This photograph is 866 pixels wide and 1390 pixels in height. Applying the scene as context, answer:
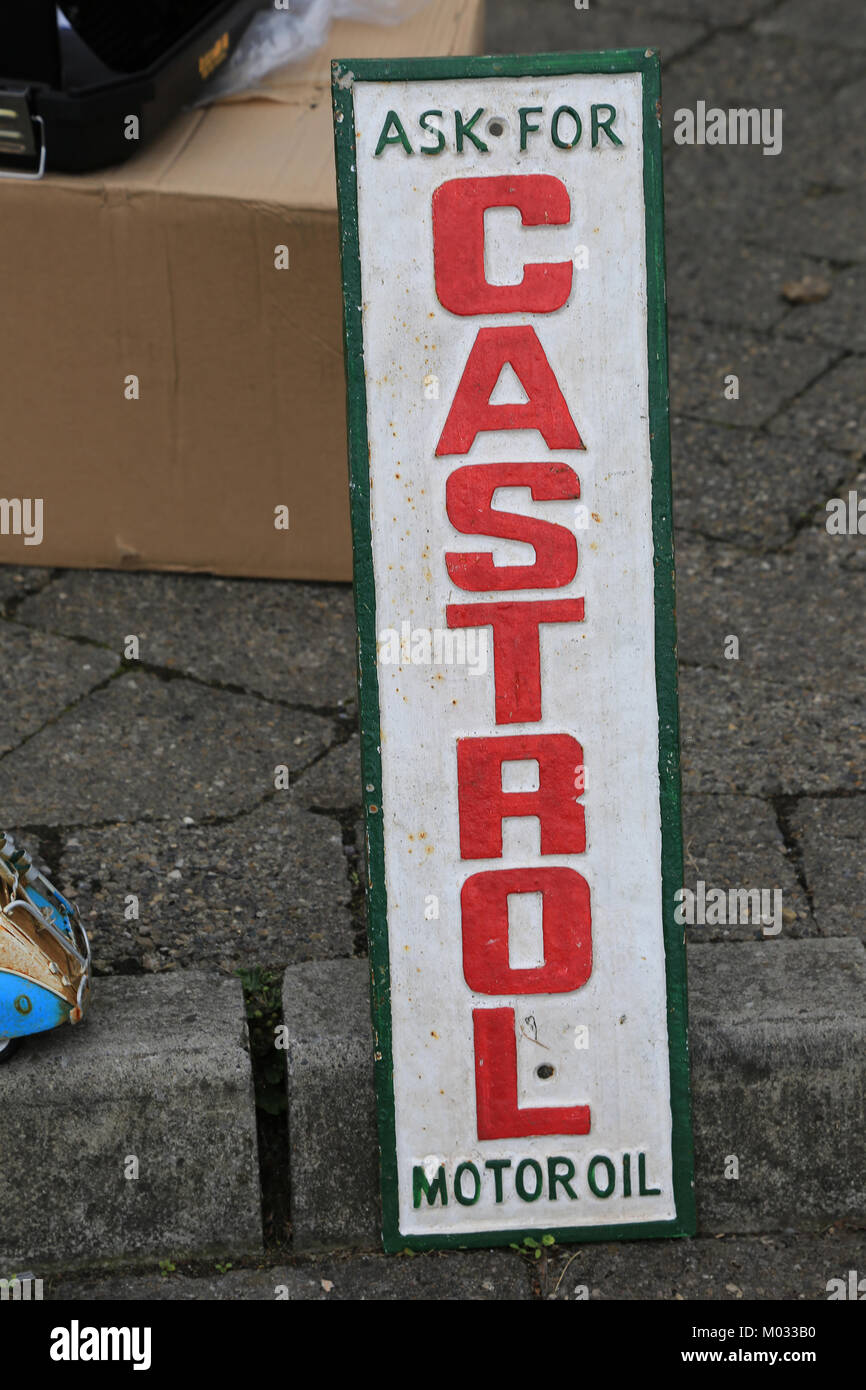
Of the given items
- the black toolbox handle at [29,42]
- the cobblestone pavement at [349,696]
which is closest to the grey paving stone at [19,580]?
the cobblestone pavement at [349,696]

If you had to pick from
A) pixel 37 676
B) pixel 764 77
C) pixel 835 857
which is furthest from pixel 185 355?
pixel 764 77

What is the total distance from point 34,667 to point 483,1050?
124 centimetres

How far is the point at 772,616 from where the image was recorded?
2.96 metres

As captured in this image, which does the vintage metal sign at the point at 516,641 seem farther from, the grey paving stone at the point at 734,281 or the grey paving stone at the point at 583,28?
the grey paving stone at the point at 583,28

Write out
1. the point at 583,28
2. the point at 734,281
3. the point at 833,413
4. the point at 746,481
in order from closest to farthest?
1. the point at 746,481
2. the point at 833,413
3. the point at 734,281
4. the point at 583,28

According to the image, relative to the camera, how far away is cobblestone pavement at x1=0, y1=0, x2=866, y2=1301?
2.38 meters

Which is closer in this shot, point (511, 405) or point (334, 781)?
point (511, 405)

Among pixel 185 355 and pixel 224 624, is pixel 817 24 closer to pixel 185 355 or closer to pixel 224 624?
pixel 185 355

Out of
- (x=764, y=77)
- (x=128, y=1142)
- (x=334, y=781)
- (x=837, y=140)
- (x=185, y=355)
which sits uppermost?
(x=764, y=77)

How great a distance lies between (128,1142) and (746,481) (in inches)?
75.2

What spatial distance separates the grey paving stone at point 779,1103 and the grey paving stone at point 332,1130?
0.40m

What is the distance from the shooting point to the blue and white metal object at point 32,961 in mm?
1859
